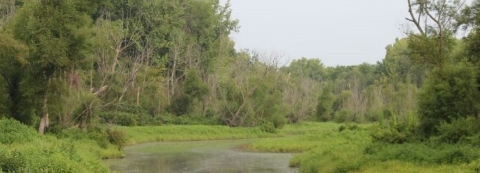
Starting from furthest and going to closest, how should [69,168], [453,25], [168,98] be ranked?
[168,98] → [453,25] → [69,168]

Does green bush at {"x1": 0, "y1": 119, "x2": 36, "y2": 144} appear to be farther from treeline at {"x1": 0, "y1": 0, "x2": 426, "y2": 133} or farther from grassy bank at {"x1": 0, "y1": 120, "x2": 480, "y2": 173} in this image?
treeline at {"x1": 0, "y1": 0, "x2": 426, "y2": 133}

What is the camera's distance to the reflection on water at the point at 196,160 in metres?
33.0

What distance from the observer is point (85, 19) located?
3709cm

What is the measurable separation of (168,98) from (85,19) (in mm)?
34635

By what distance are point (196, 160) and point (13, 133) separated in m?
12.9

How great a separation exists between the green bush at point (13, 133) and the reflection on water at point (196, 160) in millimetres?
5032

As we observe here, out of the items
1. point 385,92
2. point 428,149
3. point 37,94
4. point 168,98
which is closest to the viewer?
point 428,149

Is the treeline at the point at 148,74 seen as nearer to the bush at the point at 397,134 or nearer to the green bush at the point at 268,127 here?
the green bush at the point at 268,127

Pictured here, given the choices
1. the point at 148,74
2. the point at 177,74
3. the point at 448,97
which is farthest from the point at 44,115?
the point at 177,74

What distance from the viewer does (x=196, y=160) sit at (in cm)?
3853

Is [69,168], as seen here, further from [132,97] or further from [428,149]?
[132,97]

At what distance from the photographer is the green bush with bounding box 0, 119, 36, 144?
27906 mm

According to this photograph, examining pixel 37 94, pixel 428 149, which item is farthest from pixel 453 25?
pixel 37 94

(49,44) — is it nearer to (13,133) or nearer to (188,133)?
(13,133)
